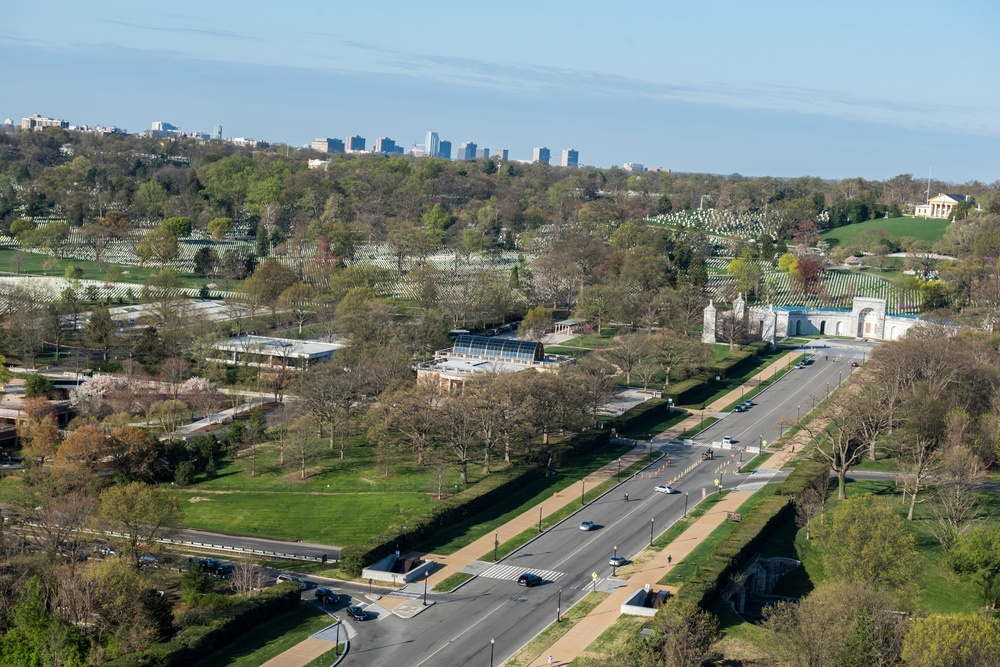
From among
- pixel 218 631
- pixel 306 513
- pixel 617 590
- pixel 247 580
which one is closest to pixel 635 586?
pixel 617 590

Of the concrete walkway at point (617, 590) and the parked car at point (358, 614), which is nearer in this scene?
the concrete walkway at point (617, 590)

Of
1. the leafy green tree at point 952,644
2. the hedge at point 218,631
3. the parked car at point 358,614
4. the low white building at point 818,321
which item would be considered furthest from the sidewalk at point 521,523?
the low white building at point 818,321

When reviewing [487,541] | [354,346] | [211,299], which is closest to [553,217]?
[211,299]

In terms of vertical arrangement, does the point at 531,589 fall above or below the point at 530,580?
below

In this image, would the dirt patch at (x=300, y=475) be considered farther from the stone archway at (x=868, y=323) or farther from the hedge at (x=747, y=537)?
the stone archway at (x=868, y=323)

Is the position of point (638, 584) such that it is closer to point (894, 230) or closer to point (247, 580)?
point (247, 580)

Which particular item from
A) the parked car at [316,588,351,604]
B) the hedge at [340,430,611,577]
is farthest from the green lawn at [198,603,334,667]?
the hedge at [340,430,611,577]

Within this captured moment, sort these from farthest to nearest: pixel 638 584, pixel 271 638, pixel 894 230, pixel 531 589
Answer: pixel 894 230
pixel 638 584
pixel 531 589
pixel 271 638

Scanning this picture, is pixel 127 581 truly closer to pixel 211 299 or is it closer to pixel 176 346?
pixel 176 346
